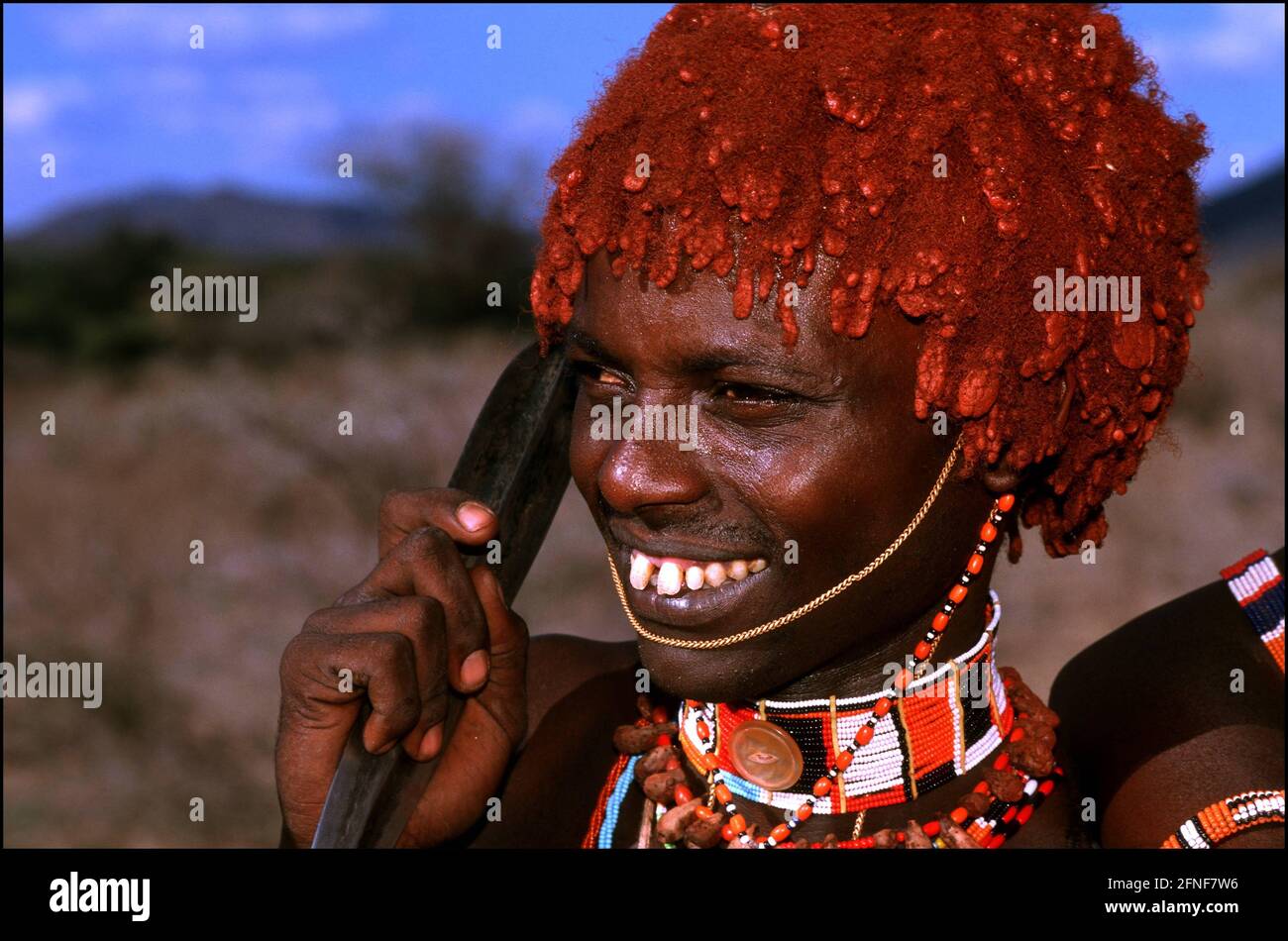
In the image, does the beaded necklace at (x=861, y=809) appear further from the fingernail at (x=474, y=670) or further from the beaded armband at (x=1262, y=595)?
the beaded armband at (x=1262, y=595)

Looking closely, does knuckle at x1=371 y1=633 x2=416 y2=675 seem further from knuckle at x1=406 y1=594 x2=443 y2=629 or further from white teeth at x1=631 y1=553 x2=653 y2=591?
white teeth at x1=631 y1=553 x2=653 y2=591

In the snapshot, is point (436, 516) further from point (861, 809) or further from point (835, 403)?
point (861, 809)

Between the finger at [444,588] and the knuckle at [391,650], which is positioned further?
the finger at [444,588]

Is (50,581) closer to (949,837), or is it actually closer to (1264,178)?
(949,837)

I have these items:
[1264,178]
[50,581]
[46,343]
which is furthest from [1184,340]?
[46,343]

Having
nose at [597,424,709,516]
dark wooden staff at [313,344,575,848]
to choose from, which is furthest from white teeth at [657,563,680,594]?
dark wooden staff at [313,344,575,848]

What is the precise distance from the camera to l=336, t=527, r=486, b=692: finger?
2.80 meters

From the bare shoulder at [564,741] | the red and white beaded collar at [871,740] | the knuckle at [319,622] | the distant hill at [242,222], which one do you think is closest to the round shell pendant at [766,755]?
the red and white beaded collar at [871,740]

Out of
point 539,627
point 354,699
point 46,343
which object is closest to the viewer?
point 354,699

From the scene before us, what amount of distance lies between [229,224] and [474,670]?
21227mm

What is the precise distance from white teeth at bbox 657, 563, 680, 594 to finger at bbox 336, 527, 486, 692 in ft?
1.56

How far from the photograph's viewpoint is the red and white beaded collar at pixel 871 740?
2.73m
